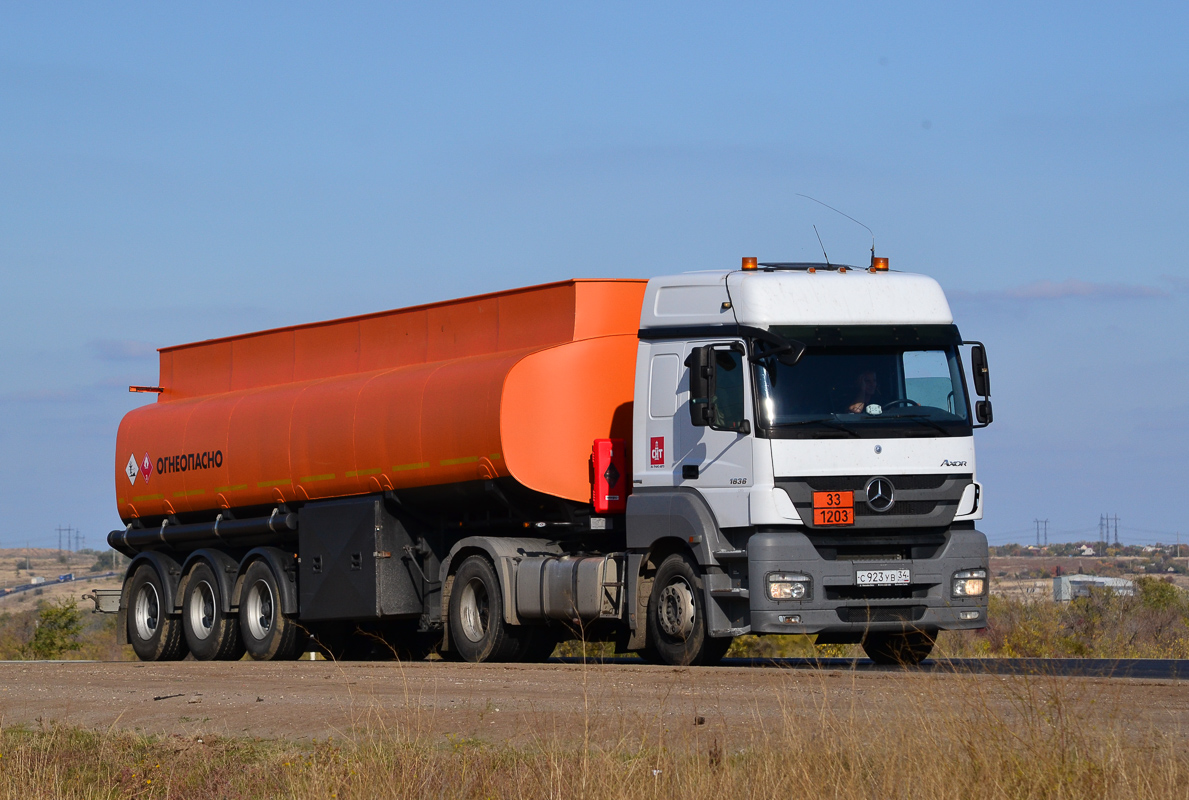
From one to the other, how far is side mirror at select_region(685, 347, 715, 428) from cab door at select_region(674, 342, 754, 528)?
21 millimetres

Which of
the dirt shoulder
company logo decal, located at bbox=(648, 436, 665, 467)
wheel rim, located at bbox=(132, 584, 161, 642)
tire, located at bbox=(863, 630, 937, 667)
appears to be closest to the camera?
the dirt shoulder

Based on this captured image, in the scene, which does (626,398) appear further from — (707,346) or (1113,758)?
(1113,758)

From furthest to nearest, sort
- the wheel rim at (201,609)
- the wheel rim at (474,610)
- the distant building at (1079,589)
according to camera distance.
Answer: the distant building at (1079,589) < the wheel rim at (201,609) < the wheel rim at (474,610)

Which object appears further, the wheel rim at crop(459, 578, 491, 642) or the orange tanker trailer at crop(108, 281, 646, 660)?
the wheel rim at crop(459, 578, 491, 642)

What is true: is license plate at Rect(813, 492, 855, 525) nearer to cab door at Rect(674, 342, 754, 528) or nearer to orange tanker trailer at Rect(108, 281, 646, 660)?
cab door at Rect(674, 342, 754, 528)

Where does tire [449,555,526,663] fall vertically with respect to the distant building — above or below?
above

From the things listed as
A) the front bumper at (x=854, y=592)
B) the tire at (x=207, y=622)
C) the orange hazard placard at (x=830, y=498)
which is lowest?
the tire at (x=207, y=622)

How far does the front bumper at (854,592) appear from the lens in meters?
15.0

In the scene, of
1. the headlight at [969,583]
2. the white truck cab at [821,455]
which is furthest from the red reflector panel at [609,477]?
the headlight at [969,583]

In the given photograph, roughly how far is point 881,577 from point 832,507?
0.81m

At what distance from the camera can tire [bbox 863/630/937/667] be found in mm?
16469

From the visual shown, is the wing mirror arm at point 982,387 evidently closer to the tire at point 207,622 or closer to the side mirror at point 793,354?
the side mirror at point 793,354

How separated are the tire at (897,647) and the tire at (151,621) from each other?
10636mm

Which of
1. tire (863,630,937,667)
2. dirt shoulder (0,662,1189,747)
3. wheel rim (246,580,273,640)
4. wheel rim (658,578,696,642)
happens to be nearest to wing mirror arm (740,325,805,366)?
wheel rim (658,578,696,642)
